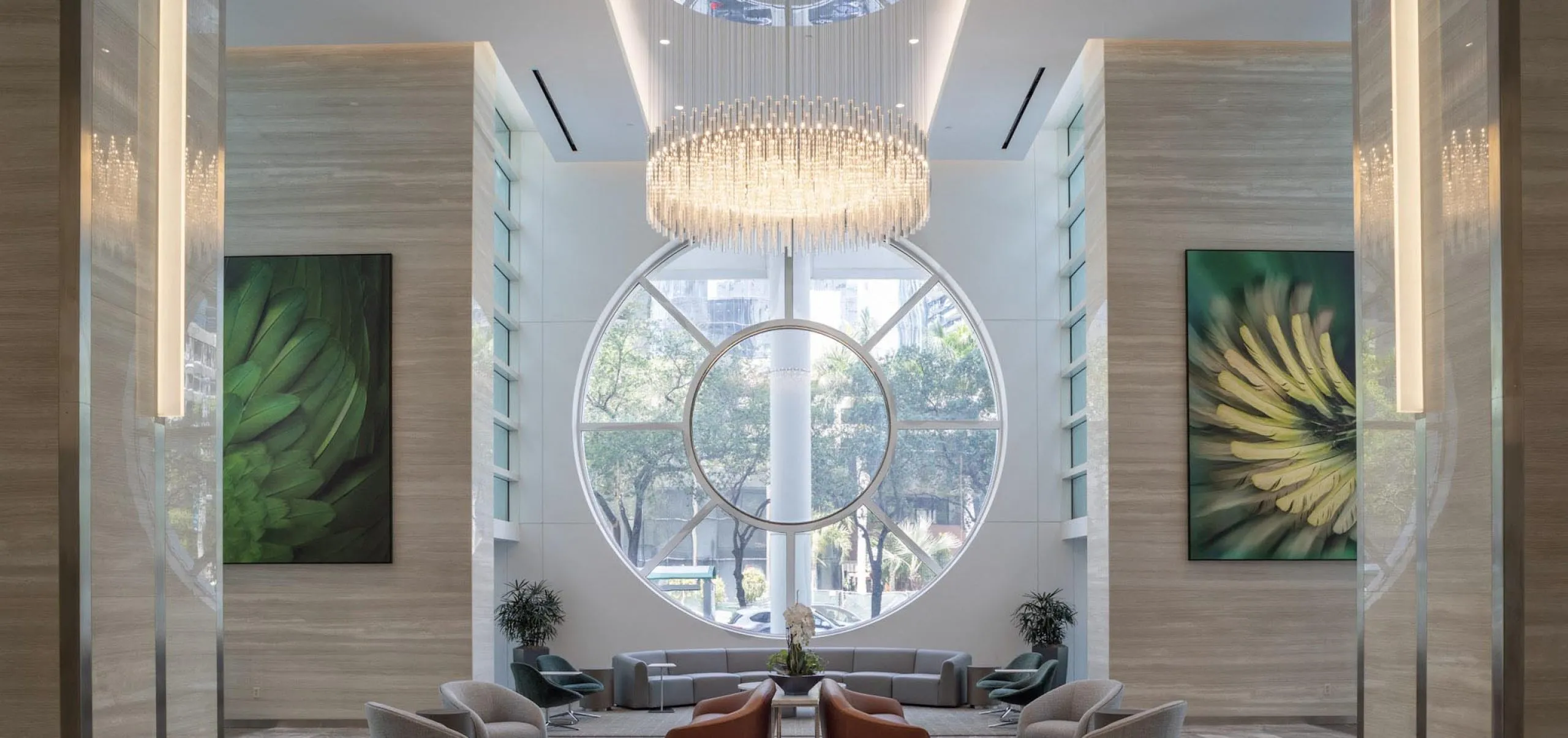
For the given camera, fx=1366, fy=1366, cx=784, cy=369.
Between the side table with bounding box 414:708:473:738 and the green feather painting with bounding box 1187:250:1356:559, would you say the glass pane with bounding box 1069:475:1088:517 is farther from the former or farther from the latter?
the side table with bounding box 414:708:473:738

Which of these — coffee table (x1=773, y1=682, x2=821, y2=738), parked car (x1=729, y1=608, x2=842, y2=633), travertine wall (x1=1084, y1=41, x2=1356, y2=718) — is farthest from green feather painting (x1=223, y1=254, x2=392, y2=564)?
travertine wall (x1=1084, y1=41, x2=1356, y2=718)

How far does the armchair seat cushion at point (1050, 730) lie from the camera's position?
8312mm

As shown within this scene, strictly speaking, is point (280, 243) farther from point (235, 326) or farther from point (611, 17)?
point (611, 17)

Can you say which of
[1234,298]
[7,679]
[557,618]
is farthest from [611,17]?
[7,679]

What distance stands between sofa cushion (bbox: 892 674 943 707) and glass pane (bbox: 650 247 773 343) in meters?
4.12

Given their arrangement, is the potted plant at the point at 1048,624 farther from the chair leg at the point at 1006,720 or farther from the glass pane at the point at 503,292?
the glass pane at the point at 503,292

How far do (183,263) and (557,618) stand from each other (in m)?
8.97

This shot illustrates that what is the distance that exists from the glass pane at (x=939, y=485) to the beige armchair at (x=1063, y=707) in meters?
5.31

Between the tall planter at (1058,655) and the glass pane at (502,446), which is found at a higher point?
the glass pane at (502,446)

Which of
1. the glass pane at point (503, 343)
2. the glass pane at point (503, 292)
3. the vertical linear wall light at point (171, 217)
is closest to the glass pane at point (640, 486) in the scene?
the glass pane at point (503, 343)

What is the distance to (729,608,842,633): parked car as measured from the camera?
14328 millimetres

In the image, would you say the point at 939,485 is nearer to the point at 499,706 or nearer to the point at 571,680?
the point at 571,680

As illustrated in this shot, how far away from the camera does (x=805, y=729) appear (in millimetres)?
11547

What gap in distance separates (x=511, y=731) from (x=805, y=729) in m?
3.66
